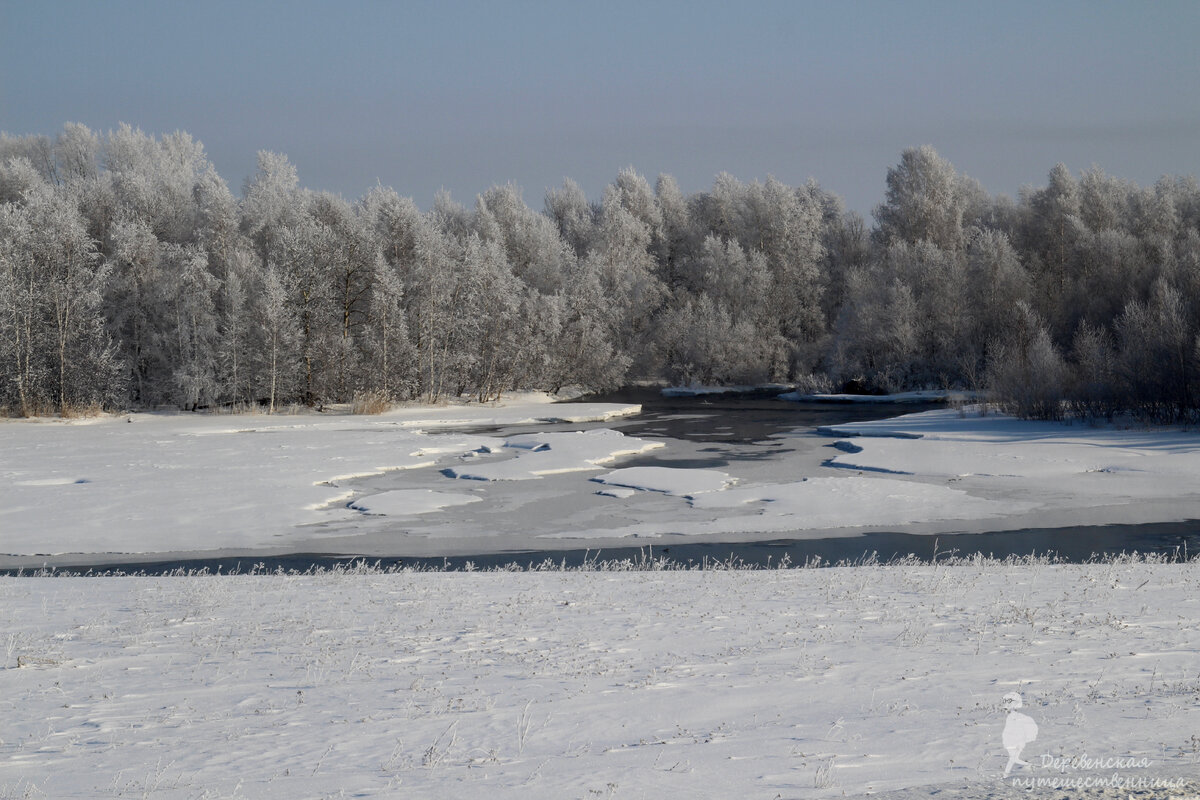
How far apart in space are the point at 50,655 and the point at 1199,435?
103 ft

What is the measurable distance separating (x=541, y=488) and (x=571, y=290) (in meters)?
43.5

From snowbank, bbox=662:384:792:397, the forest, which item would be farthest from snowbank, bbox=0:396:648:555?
snowbank, bbox=662:384:792:397

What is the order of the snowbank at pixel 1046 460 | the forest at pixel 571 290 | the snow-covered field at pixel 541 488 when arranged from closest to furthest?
1. the snow-covered field at pixel 541 488
2. the snowbank at pixel 1046 460
3. the forest at pixel 571 290

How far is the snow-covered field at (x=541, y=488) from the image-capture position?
16.6 m

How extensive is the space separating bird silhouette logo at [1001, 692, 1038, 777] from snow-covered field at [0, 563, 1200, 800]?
2.3 inches

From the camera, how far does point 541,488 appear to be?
21.8m

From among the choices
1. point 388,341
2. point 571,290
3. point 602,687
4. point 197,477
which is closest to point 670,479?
point 197,477

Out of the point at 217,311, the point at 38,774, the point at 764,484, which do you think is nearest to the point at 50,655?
the point at 38,774

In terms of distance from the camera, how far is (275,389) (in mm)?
46844

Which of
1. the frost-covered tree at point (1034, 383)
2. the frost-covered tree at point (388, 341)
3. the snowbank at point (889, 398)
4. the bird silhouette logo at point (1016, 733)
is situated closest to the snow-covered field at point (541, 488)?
the frost-covered tree at point (1034, 383)

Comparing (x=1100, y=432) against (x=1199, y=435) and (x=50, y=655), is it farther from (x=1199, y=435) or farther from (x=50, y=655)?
(x=50, y=655)

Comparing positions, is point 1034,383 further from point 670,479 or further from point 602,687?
point 602,687

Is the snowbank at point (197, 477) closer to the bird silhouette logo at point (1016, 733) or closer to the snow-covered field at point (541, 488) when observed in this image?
the snow-covered field at point (541, 488)

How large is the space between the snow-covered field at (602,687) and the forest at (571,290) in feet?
93.3
